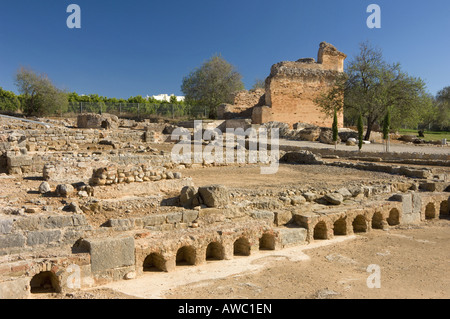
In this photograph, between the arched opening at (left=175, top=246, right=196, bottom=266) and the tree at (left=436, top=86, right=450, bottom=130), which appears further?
the tree at (left=436, top=86, right=450, bottom=130)

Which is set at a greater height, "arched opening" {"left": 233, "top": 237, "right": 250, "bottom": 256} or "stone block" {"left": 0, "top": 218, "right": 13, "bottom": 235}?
"stone block" {"left": 0, "top": 218, "right": 13, "bottom": 235}

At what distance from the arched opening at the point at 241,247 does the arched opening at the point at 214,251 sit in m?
0.43

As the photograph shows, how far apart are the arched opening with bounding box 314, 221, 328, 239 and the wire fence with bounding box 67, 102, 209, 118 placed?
96.1ft

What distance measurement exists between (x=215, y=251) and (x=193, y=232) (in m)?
0.60

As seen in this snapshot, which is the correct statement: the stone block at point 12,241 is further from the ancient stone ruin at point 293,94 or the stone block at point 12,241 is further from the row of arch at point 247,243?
the ancient stone ruin at point 293,94

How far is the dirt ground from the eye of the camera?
4801 millimetres

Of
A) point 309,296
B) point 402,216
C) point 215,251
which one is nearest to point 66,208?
point 215,251

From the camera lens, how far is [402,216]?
8.59 metres

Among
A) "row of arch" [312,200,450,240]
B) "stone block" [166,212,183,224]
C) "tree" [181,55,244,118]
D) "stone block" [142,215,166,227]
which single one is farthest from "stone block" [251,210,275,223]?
"tree" [181,55,244,118]

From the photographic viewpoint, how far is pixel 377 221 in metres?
8.40

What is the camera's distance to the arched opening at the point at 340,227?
773 cm

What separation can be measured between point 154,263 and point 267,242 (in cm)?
217

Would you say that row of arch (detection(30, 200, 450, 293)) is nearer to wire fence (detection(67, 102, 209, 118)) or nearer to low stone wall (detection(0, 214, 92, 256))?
low stone wall (detection(0, 214, 92, 256))

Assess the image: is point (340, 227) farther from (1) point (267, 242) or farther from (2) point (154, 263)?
(2) point (154, 263)
